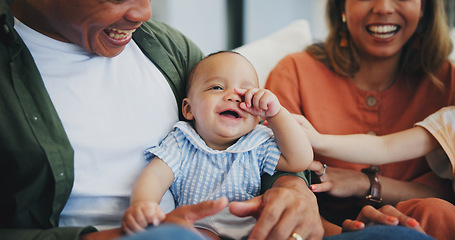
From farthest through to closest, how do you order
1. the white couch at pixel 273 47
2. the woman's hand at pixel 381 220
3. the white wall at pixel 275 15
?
the white wall at pixel 275 15 → the white couch at pixel 273 47 → the woman's hand at pixel 381 220

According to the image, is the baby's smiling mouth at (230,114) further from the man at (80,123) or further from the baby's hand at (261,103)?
the man at (80,123)

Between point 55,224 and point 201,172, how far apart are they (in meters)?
0.40

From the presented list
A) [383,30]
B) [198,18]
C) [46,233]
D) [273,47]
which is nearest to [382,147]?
[383,30]

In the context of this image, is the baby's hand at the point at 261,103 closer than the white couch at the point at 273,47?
Yes

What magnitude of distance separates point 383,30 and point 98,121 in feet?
3.72

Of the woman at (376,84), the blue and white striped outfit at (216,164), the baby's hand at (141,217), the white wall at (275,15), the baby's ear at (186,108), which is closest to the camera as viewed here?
the baby's hand at (141,217)

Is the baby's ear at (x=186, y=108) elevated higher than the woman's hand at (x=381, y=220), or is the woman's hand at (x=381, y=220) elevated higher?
the baby's ear at (x=186, y=108)

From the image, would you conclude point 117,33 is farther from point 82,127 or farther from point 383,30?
point 383,30

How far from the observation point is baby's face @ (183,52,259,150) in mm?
1208

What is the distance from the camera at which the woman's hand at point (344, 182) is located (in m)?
1.51

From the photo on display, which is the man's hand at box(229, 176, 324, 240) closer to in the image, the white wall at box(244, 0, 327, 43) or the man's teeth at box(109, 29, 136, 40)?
the man's teeth at box(109, 29, 136, 40)

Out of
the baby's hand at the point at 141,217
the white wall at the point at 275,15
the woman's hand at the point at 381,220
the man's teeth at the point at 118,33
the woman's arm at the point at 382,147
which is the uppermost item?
the man's teeth at the point at 118,33

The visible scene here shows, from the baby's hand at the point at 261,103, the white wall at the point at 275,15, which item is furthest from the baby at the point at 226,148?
the white wall at the point at 275,15

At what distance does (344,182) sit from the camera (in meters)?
1.54
